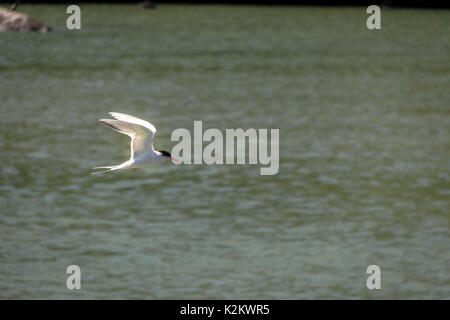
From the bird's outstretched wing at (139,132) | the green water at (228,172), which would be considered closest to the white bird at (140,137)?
the bird's outstretched wing at (139,132)

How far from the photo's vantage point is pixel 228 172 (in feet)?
139

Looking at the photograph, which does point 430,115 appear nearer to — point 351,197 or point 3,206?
point 351,197

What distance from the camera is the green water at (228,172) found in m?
29.9

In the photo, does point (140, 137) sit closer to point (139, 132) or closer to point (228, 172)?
point (139, 132)

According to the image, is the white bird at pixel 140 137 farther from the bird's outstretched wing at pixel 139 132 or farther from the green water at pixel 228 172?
the green water at pixel 228 172

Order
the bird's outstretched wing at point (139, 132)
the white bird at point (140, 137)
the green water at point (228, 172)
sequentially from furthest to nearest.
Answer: the green water at point (228, 172) < the bird's outstretched wing at point (139, 132) < the white bird at point (140, 137)

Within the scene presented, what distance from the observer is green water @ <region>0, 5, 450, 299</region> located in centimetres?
2986

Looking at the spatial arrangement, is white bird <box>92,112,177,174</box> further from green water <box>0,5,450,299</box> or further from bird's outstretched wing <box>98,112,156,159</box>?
green water <box>0,5,450,299</box>

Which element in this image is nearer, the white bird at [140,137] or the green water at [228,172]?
the white bird at [140,137]

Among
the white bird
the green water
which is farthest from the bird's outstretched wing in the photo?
the green water

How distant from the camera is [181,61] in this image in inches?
2731

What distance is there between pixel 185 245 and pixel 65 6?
215ft

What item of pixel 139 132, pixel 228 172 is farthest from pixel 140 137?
pixel 228 172

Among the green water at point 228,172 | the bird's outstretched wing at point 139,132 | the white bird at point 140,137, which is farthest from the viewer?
the green water at point 228,172
